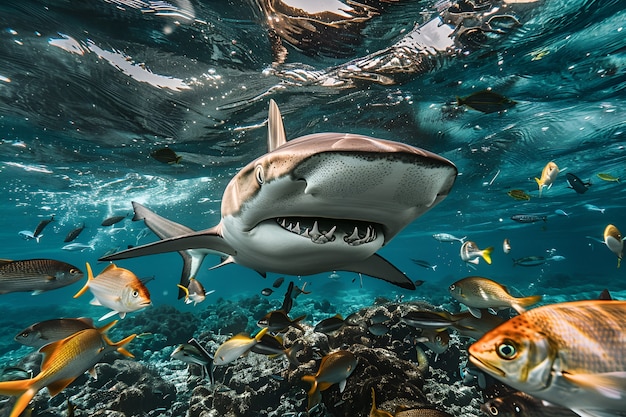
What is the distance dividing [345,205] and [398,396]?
139 inches

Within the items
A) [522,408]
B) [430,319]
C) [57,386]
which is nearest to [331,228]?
[522,408]

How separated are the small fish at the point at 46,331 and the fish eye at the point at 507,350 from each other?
3.92 metres

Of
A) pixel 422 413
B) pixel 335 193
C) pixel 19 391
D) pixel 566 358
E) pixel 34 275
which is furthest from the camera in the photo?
pixel 34 275

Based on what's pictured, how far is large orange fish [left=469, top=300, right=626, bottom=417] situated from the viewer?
48.9 inches

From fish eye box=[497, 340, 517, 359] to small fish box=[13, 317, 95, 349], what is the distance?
3.92 meters

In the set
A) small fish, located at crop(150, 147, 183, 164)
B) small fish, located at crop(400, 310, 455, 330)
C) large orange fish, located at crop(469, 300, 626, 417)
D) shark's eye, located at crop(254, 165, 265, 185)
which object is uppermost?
small fish, located at crop(150, 147, 183, 164)

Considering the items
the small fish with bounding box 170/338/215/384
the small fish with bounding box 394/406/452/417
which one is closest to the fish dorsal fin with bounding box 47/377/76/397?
the small fish with bounding box 170/338/215/384

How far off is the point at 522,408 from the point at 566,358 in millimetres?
1264

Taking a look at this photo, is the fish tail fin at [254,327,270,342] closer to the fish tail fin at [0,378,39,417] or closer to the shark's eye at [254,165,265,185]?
the fish tail fin at [0,378,39,417]

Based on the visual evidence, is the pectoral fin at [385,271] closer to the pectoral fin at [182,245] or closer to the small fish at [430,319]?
the small fish at [430,319]

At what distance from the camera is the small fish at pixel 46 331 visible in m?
3.58

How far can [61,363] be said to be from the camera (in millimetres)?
2561

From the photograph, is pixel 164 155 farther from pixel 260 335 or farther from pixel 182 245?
pixel 260 335

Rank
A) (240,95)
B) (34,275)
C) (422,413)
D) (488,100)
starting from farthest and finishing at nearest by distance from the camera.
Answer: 1. (240,95)
2. (488,100)
3. (34,275)
4. (422,413)
